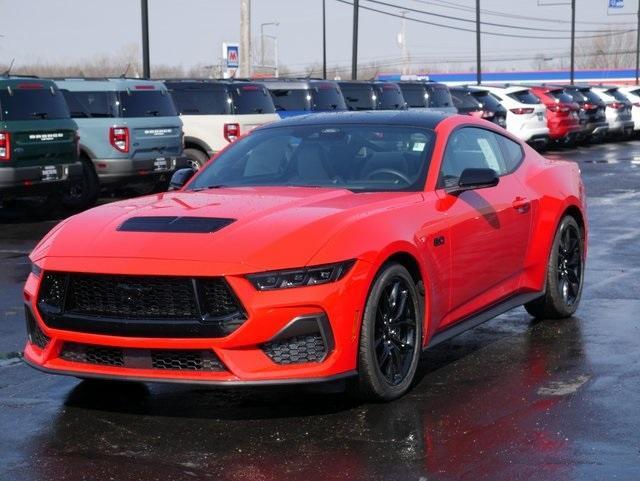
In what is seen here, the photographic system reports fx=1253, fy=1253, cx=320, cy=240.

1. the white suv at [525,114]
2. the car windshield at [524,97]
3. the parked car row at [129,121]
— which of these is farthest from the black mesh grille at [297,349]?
the car windshield at [524,97]

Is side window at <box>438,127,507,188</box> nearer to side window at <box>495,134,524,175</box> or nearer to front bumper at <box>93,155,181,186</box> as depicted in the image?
side window at <box>495,134,524,175</box>

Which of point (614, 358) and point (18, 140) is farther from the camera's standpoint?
point (18, 140)

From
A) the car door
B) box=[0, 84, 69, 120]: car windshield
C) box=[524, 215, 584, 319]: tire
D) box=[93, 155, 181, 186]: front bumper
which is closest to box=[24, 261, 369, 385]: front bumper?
the car door

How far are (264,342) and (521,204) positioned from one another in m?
2.77

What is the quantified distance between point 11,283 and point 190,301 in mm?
5589

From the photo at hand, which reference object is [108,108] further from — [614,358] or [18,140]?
[614,358]

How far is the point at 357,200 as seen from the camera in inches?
264

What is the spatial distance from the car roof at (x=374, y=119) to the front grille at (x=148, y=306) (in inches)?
91.7

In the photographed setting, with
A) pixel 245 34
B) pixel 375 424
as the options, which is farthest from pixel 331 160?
pixel 245 34

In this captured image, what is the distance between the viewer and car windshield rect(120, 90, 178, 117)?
19.3 metres

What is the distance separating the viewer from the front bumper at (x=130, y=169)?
18844 millimetres

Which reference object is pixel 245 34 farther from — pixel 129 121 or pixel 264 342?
pixel 264 342

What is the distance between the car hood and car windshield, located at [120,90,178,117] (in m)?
12.5

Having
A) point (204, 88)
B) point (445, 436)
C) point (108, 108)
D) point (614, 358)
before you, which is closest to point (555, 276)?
point (614, 358)
